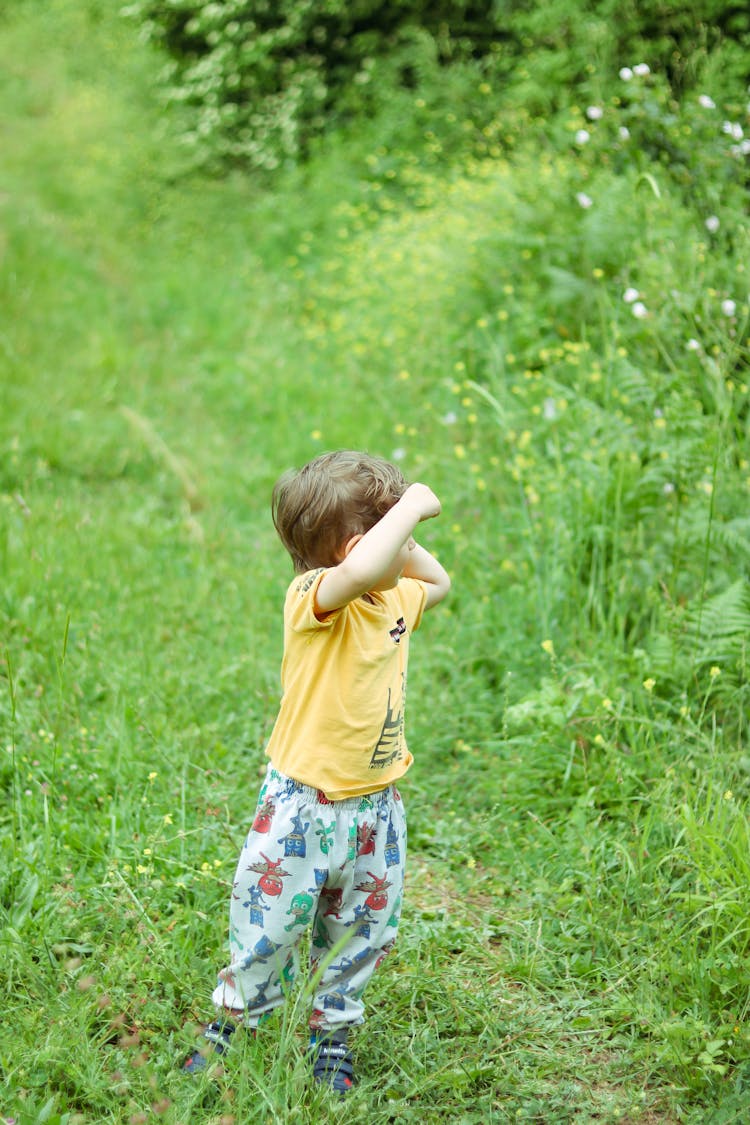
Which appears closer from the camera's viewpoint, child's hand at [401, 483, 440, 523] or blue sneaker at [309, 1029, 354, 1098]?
child's hand at [401, 483, 440, 523]

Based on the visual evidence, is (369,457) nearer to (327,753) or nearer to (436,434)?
(327,753)

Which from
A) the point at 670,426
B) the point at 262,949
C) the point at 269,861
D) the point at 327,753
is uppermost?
the point at 327,753

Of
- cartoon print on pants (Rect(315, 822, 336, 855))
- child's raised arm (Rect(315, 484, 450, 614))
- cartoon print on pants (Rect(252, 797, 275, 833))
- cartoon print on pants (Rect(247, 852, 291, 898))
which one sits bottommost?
cartoon print on pants (Rect(247, 852, 291, 898))

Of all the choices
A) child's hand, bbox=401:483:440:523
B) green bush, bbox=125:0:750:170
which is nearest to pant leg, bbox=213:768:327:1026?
child's hand, bbox=401:483:440:523

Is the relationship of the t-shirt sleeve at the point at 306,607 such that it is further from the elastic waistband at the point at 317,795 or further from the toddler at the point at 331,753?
the elastic waistband at the point at 317,795

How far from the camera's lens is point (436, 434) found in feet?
17.4

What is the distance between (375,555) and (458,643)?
207cm

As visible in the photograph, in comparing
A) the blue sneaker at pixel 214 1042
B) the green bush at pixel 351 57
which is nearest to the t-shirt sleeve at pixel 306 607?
the blue sneaker at pixel 214 1042

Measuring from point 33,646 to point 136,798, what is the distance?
→ 92 cm

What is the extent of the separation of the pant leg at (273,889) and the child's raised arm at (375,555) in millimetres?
417

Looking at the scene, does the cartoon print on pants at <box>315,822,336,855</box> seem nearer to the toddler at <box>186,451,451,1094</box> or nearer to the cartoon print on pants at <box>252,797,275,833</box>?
the toddler at <box>186,451,451,1094</box>

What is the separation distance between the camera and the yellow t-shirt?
2.12 m

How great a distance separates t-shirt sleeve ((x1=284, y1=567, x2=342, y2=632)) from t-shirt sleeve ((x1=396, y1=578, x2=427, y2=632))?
193 millimetres

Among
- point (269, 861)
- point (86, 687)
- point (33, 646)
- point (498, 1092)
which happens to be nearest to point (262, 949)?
point (269, 861)
